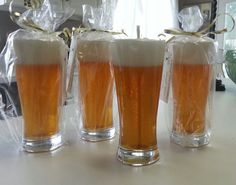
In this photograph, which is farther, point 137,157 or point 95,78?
point 95,78

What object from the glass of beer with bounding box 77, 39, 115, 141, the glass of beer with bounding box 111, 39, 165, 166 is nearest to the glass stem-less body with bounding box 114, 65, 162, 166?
the glass of beer with bounding box 111, 39, 165, 166

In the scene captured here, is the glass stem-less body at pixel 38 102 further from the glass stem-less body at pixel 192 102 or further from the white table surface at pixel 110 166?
the glass stem-less body at pixel 192 102

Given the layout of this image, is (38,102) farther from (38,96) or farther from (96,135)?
(96,135)

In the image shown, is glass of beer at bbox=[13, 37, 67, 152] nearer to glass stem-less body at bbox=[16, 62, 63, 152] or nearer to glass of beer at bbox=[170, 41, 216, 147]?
glass stem-less body at bbox=[16, 62, 63, 152]

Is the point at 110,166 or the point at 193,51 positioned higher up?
the point at 193,51

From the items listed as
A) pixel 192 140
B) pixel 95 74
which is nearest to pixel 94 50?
pixel 95 74

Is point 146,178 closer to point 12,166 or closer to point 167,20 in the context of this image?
point 12,166
